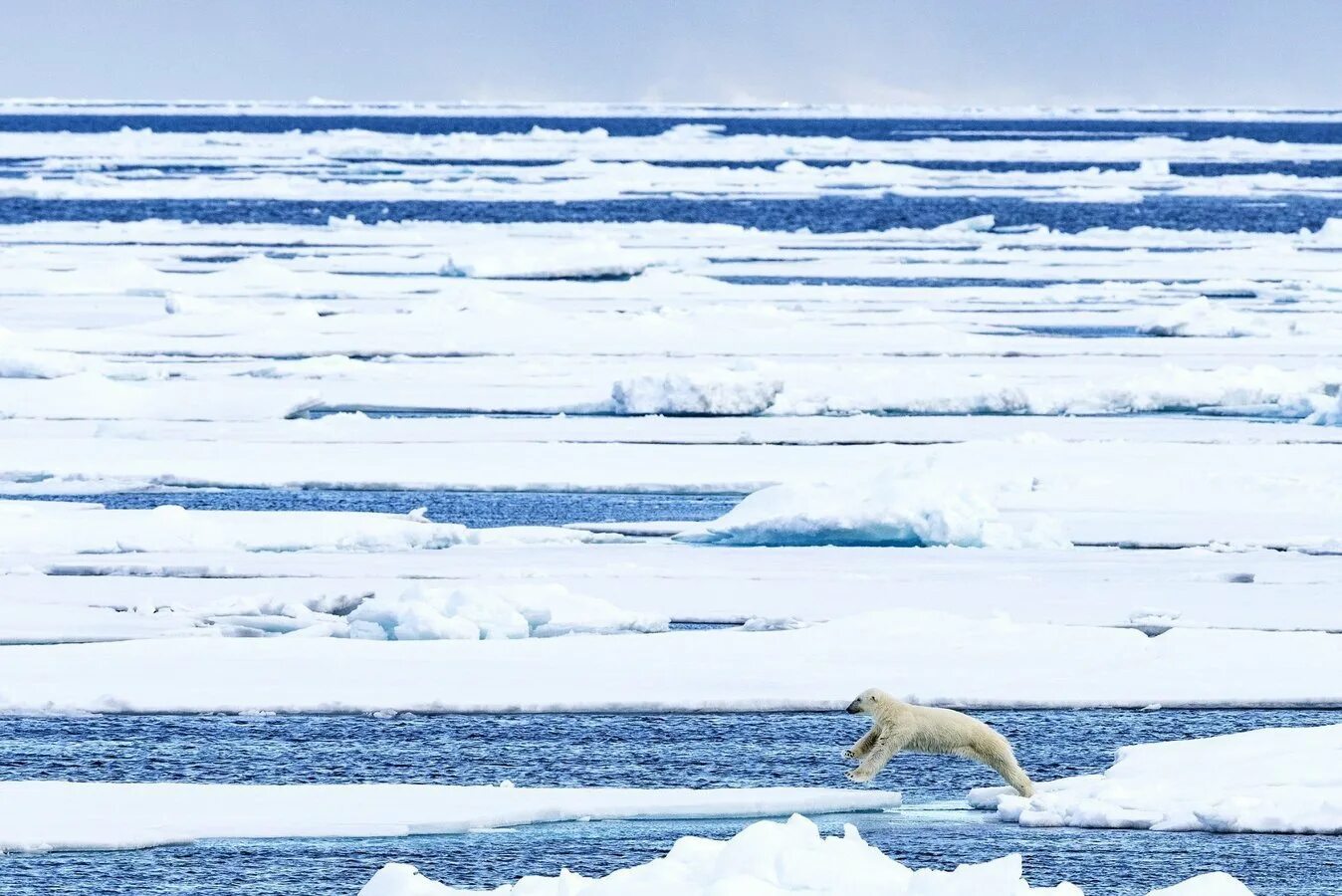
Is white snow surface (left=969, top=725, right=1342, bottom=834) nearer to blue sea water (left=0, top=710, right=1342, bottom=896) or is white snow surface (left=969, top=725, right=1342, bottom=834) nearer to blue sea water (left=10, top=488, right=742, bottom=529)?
blue sea water (left=0, top=710, right=1342, bottom=896)

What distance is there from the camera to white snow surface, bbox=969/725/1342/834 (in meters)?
7.51

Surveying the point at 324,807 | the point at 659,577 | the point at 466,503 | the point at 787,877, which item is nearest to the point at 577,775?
the point at 324,807

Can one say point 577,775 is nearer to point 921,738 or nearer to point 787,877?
point 921,738

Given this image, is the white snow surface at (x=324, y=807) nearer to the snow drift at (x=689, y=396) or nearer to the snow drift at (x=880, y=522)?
the snow drift at (x=880, y=522)

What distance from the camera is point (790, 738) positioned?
28.5 feet

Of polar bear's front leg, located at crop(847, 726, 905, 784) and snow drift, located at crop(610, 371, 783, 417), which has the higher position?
snow drift, located at crop(610, 371, 783, 417)

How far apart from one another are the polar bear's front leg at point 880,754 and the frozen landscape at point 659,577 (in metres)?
0.12

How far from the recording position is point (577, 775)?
8156 millimetres

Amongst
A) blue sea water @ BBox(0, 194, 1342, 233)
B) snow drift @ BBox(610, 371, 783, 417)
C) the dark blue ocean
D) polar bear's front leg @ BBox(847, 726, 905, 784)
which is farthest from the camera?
the dark blue ocean

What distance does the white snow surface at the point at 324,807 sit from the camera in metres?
7.37

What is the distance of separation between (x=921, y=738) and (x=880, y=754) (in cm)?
23

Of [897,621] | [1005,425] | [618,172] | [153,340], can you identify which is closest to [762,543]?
[897,621]

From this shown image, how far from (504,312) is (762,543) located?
11.3 m

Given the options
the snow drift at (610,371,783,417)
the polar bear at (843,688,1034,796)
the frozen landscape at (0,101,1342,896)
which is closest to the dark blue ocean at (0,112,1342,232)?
the frozen landscape at (0,101,1342,896)
